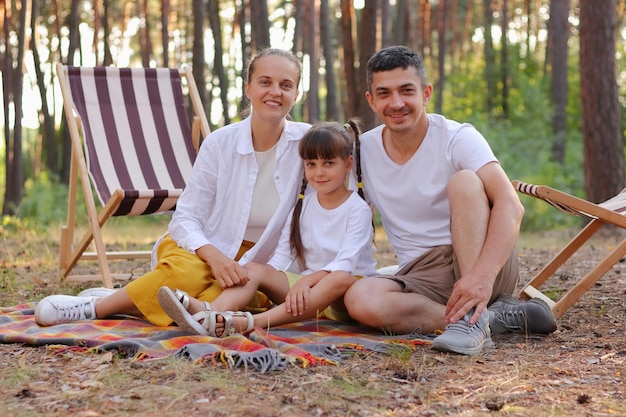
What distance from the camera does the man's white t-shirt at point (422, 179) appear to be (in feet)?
11.3

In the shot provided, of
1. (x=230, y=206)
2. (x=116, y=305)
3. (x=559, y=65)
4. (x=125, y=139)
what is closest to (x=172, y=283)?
(x=116, y=305)

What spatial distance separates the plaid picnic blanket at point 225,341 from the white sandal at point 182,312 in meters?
0.04

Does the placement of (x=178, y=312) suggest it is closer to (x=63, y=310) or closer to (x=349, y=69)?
(x=63, y=310)

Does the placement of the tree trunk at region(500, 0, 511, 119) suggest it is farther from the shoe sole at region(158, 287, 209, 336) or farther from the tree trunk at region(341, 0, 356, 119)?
the shoe sole at region(158, 287, 209, 336)

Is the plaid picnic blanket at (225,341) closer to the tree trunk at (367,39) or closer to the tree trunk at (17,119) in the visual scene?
the tree trunk at (367,39)

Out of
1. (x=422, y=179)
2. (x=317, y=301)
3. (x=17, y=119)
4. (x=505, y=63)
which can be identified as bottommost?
(x=317, y=301)

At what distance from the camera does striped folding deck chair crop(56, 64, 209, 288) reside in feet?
16.5

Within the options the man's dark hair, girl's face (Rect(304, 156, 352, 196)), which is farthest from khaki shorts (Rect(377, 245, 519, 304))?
the man's dark hair

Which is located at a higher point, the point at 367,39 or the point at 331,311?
the point at 367,39

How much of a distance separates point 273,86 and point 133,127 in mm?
2241

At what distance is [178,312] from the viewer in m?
3.21

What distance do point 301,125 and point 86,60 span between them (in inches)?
827

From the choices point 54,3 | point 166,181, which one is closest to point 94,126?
point 166,181

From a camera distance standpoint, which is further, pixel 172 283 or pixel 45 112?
pixel 45 112
